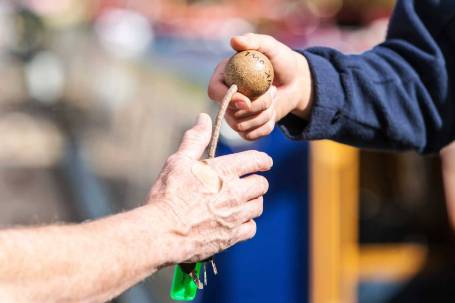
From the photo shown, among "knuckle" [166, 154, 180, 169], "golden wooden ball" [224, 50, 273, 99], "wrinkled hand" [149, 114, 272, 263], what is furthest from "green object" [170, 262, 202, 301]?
"golden wooden ball" [224, 50, 273, 99]

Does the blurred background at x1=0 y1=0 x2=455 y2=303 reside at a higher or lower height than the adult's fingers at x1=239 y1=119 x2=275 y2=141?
lower

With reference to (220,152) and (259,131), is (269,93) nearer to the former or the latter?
(259,131)

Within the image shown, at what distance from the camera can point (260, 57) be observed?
3.53 ft

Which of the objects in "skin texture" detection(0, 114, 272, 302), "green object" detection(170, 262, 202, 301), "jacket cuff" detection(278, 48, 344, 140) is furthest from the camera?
"jacket cuff" detection(278, 48, 344, 140)

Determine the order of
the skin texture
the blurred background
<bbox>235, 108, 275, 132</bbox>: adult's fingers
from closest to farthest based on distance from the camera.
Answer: the skin texture < <bbox>235, 108, 275, 132</bbox>: adult's fingers < the blurred background

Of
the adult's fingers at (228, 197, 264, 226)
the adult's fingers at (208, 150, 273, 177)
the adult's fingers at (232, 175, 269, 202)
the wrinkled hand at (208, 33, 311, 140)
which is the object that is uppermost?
the wrinkled hand at (208, 33, 311, 140)

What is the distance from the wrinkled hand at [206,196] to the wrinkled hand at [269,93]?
64 mm

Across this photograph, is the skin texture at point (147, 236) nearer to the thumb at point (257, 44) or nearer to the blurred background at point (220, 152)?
the thumb at point (257, 44)

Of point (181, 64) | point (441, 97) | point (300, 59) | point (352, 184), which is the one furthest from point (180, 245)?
point (181, 64)

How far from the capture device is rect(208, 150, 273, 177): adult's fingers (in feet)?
3.54

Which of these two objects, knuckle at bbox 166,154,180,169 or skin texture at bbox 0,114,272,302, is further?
knuckle at bbox 166,154,180,169

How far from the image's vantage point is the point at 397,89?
1386 mm

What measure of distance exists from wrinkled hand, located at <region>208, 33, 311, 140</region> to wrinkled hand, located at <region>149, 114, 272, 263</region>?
0.21ft

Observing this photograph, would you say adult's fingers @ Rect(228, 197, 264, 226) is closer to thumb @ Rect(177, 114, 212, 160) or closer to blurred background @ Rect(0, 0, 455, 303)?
thumb @ Rect(177, 114, 212, 160)
